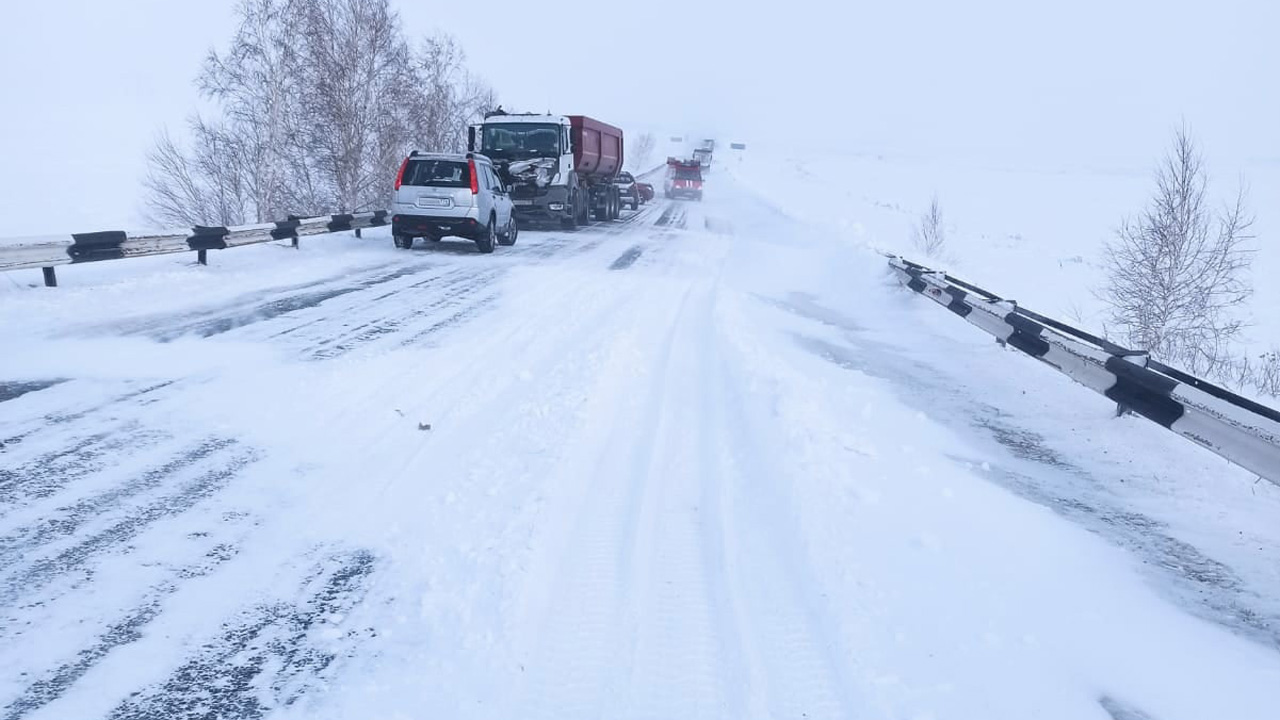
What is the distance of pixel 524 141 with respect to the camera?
69.8 ft

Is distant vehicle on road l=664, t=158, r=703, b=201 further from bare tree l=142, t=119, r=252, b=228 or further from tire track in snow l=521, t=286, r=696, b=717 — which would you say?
tire track in snow l=521, t=286, r=696, b=717

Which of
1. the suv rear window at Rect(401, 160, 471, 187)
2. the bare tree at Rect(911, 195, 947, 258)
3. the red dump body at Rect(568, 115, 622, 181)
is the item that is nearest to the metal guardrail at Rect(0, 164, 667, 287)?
the suv rear window at Rect(401, 160, 471, 187)

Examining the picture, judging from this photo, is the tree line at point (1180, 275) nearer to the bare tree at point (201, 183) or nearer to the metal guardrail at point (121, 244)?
the metal guardrail at point (121, 244)

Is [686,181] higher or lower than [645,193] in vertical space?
higher

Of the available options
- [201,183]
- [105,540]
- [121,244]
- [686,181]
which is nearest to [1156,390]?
[105,540]

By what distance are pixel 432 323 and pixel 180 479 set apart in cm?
455

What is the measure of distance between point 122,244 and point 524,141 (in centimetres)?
1260

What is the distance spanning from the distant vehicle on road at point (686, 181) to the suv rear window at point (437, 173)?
101ft

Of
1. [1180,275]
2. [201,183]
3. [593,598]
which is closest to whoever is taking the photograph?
[593,598]

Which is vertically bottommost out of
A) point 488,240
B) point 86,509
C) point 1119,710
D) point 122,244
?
point 1119,710

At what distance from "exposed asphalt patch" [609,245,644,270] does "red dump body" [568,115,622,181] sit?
595 cm

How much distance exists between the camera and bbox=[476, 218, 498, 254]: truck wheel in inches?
607

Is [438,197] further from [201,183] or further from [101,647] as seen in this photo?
[201,183]

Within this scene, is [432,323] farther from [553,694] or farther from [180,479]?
[553,694]
